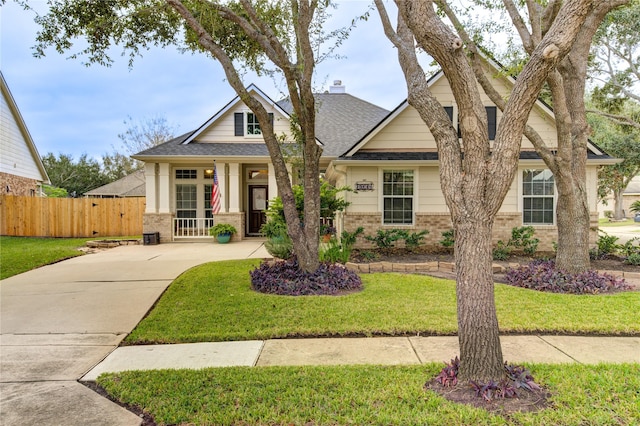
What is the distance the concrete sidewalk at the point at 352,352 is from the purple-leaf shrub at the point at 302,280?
2165 millimetres

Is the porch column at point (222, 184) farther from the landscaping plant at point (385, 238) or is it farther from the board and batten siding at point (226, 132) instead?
the landscaping plant at point (385, 238)

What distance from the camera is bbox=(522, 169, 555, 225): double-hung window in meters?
11.7

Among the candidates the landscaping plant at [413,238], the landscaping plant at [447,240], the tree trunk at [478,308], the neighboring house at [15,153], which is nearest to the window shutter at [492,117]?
the landscaping plant at [447,240]

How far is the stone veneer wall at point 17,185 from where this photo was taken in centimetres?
1770

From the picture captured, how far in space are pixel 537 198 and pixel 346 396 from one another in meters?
11.0

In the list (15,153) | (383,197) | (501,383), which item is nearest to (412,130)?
(383,197)

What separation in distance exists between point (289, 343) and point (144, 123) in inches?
1316

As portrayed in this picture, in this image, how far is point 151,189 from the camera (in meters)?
14.8

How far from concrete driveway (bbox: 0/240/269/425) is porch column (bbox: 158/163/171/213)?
149 inches

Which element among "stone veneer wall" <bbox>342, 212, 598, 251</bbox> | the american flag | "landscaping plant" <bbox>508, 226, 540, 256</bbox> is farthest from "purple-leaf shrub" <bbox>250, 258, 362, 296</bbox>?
the american flag

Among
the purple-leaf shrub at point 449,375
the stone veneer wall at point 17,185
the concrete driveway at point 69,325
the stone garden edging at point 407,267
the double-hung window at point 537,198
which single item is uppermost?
the stone veneer wall at point 17,185

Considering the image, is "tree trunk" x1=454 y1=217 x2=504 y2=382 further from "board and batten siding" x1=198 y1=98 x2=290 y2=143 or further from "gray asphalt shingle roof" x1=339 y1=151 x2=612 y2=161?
"board and batten siding" x1=198 y1=98 x2=290 y2=143

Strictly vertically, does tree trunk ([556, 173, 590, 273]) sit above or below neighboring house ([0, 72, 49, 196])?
below

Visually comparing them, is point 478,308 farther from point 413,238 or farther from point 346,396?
point 413,238
